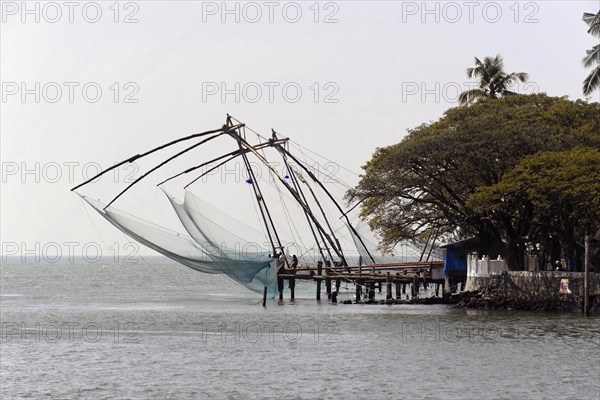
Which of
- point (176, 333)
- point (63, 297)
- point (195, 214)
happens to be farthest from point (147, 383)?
point (63, 297)

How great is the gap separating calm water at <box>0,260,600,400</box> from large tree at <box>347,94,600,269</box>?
519 cm

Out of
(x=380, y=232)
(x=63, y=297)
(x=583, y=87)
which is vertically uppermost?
(x=583, y=87)

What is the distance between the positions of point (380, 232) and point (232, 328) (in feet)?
49.7

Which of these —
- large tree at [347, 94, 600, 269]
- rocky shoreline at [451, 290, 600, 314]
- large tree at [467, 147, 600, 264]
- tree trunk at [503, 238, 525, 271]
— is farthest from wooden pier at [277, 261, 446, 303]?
large tree at [467, 147, 600, 264]

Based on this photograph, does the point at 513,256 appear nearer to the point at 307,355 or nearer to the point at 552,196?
the point at 552,196

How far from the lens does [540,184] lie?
1747 inches

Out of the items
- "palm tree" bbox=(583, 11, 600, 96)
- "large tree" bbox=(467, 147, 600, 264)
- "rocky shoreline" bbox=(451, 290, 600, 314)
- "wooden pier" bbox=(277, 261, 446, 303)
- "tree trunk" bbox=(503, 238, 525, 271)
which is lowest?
"rocky shoreline" bbox=(451, 290, 600, 314)

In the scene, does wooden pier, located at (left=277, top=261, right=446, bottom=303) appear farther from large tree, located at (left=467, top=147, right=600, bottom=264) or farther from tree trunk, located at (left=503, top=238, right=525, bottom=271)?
large tree, located at (left=467, top=147, right=600, bottom=264)

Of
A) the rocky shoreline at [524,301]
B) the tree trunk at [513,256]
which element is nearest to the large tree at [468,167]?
the tree trunk at [513,256]

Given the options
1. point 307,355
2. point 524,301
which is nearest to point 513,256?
point 524,301

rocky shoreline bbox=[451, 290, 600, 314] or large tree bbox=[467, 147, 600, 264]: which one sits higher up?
large tree bbox=[467, 147, 600, 264]

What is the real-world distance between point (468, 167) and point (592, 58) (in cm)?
734

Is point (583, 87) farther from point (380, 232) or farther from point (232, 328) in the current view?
point (232, 328)

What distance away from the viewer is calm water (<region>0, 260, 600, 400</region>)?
25.2m
